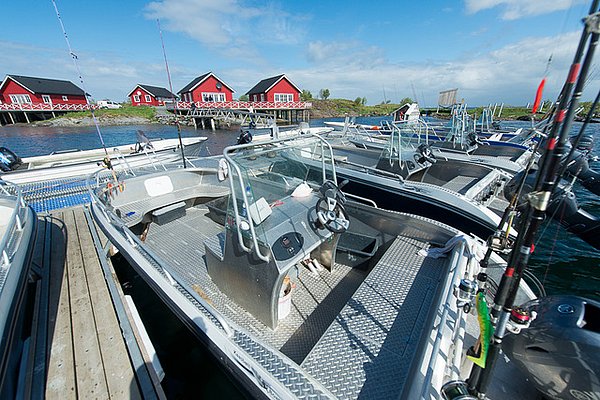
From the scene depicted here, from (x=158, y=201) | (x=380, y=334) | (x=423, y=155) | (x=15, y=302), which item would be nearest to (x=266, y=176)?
(x=380, y=334)

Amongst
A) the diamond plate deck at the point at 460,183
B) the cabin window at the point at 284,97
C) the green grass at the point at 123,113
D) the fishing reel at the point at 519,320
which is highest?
the cabin window at the point at 284,97

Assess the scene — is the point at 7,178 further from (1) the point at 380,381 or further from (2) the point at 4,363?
(1) the point at 380,381

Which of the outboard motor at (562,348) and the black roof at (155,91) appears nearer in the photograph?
the outboard motor at (562,348)

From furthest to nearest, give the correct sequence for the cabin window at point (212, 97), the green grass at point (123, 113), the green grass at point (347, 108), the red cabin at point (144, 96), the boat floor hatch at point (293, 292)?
the green grass at point (347, 108) → the red cabin at point (144, 96) → the green grass at point (123, 113) → the cabin window at point (212, 97) → the boat floor hatch at point (293, 292)

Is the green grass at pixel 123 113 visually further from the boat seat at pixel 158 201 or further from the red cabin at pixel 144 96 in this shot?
the boat seat at pixel 158 201

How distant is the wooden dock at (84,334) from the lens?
2426 millimetres

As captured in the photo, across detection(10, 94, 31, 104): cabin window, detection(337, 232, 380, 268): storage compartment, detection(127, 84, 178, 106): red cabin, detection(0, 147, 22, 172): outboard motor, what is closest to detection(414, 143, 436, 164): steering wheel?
detection(337, 232, 380, 268): storage compartment

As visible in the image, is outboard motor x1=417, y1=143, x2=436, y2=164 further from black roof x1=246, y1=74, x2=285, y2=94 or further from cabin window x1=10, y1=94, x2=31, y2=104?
cabin window x1=10, y1=94, x2=31, y2=104

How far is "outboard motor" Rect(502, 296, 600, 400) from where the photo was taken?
1.55m

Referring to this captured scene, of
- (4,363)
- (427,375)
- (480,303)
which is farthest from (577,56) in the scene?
(4,363)

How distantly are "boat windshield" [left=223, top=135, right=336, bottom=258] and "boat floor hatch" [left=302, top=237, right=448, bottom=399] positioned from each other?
108 cm

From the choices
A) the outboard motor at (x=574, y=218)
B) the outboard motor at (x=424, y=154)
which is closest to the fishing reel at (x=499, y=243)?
the outboard motor at (x=574, y=218)

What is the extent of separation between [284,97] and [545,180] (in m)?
40.8

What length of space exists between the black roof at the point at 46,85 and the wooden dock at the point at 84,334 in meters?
50.4
